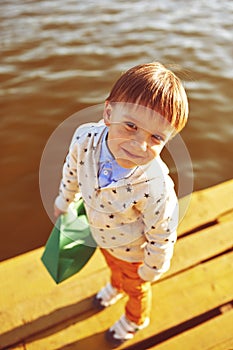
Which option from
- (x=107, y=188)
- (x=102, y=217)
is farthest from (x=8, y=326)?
(x=107, y=188)

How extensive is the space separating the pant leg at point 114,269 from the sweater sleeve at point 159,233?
0.58 ft

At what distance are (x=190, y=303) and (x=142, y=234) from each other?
1.90 ft

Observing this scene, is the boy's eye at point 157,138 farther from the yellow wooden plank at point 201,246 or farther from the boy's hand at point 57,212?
the yellow wooden plank at point 201,246

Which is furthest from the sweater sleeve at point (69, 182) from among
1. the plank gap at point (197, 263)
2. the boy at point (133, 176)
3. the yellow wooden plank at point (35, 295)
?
the plank gap at point (197, 263)

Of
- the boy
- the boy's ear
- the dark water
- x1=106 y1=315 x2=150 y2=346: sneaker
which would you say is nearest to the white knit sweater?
the boy

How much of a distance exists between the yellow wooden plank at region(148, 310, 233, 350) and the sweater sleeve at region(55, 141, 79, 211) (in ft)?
2.03

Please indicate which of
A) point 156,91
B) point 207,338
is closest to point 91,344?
point 207,338

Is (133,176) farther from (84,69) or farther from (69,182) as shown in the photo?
(84,69)

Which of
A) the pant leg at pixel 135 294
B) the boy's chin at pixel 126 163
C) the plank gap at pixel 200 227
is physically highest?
the boy's chin at pixel 126 163

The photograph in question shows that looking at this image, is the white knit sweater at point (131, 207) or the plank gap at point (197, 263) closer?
the white knit sweater at point (131, 207)

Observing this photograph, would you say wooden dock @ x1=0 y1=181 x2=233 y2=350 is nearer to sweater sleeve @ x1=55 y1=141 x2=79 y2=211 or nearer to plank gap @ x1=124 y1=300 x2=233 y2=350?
plank gap @ x1=124 y1=300 x2=233 y2=350

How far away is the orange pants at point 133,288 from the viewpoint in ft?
4.70

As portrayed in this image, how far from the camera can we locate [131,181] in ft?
3.83

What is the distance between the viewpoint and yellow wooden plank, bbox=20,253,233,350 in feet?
5.22
